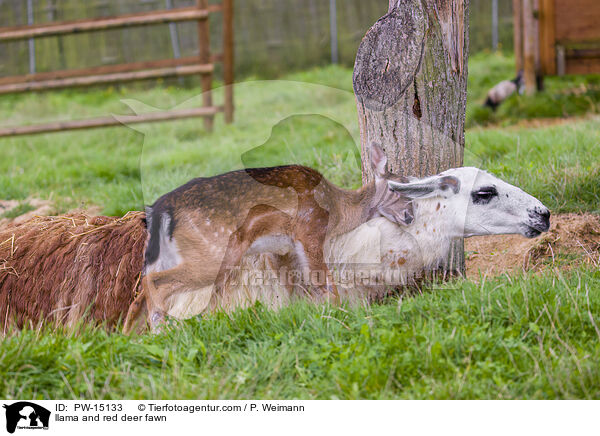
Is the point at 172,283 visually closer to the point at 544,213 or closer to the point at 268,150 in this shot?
the point at 268,150

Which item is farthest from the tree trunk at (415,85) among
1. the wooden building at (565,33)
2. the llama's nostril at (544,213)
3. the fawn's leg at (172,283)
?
the wooden building at (565,33)

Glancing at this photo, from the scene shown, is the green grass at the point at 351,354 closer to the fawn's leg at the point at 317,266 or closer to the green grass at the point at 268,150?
the fawn's leg at the point at 317,266

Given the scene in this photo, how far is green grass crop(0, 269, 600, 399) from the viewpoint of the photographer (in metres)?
2.29

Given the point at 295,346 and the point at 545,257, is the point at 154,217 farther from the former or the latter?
the point at 545,257

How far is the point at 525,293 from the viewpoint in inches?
104

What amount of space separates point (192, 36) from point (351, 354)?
9.05 metres

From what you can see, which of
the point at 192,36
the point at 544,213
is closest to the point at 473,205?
the point at 544,213

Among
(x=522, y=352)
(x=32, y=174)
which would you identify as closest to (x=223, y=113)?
(x=32, y=174)

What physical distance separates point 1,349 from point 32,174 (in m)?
3.85

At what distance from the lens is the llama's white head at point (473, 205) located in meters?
2.88

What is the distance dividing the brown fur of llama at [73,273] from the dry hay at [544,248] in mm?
1906

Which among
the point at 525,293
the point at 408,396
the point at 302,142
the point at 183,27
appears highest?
the point at 183,27
